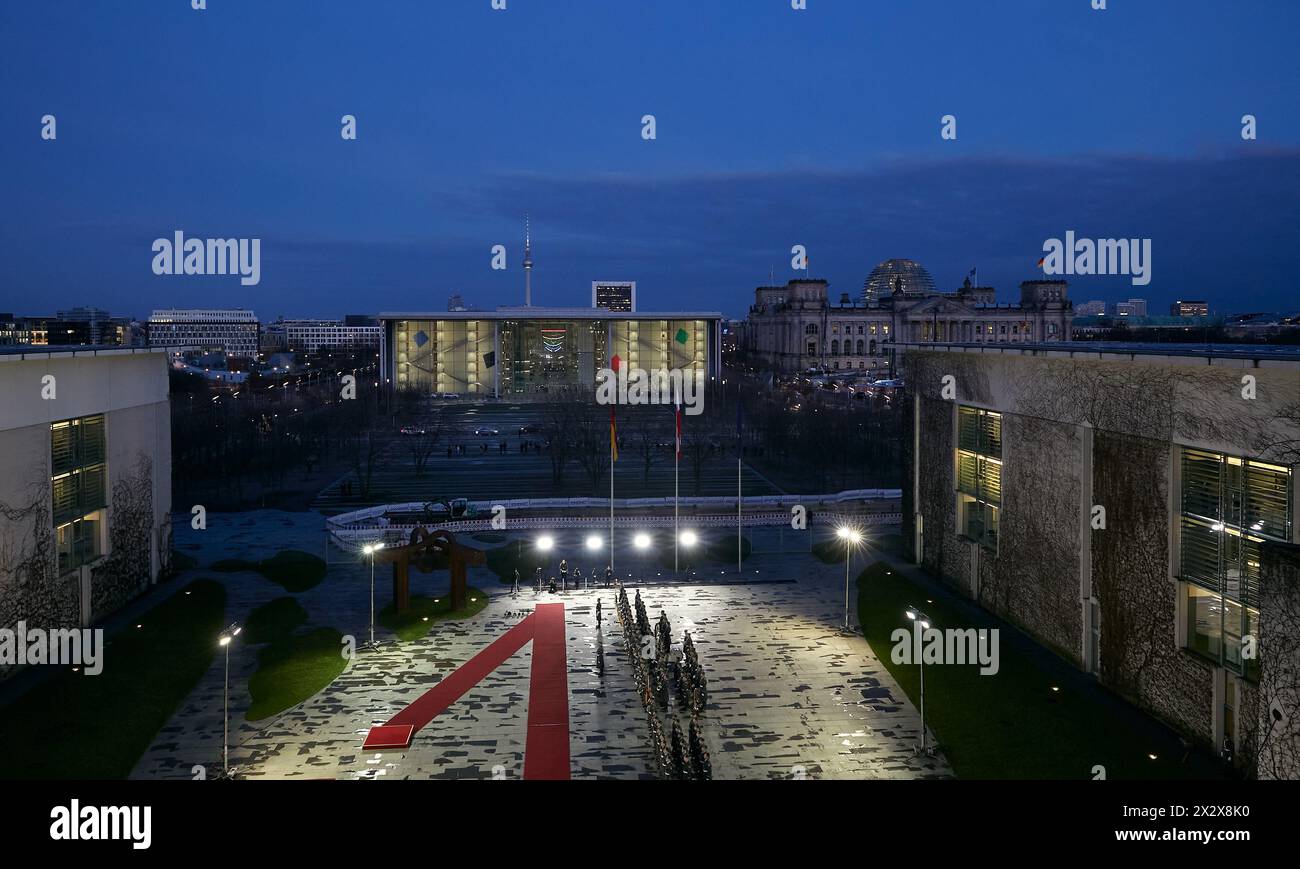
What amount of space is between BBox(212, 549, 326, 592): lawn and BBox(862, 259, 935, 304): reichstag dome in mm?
132929

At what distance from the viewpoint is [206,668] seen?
19094 millimetres

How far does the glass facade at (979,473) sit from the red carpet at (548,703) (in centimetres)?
1049

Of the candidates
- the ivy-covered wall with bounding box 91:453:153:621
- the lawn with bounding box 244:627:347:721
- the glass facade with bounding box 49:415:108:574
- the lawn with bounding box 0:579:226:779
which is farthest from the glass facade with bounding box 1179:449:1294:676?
the ivy-covered wall with bounding box 91:453:153:621

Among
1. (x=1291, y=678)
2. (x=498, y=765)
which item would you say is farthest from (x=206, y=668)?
(x=1291, y=678)

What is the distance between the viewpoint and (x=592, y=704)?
1714 centimetres

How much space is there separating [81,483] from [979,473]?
2102 centimetres

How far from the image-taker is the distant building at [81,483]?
1867 centimetres

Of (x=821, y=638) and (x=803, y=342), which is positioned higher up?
(x=803, y=342)

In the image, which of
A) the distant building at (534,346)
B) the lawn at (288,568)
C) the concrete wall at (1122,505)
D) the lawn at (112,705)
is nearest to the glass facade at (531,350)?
the distant building at (534,346)

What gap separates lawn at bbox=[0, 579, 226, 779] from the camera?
47.7ft

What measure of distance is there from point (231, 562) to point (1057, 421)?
21856 millimetres
